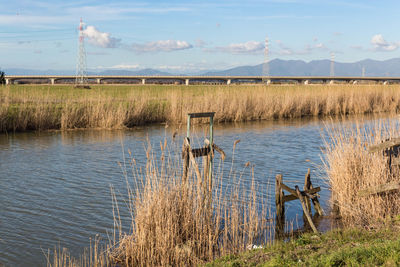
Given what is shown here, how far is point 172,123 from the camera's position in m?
22.7

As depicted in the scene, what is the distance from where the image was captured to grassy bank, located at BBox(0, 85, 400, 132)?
19812 mm

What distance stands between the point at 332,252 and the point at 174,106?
688 inches

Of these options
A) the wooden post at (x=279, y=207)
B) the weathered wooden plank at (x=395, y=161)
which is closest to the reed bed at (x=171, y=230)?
the wooden post at (x=279, y=207)

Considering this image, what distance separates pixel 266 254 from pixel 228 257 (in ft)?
1.60

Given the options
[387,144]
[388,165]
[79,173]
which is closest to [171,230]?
[387,144]

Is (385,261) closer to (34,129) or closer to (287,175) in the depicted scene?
(287,175)

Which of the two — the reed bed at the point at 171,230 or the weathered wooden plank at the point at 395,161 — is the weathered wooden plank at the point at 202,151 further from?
the weathered wooden plank at the point at 395,161

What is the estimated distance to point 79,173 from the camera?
12.2 m

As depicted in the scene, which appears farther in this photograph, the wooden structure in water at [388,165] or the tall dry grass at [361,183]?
the tall dry grass at [361,183]

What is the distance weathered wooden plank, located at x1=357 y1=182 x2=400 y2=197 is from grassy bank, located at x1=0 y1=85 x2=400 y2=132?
559 inches

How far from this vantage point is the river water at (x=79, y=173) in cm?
768

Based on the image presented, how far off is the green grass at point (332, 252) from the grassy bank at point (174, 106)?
15.2 meters

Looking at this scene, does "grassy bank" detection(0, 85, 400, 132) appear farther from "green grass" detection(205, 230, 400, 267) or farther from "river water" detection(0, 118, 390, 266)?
"green grass" detection(205, 230, 400, 267)

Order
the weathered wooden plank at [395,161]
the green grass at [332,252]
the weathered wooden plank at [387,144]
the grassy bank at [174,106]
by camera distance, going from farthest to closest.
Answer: the grassy bank at [174,106], the weathered wooden plank at [395,161], the weathered wooden plank at [387,144], the green grass at [332,252]
